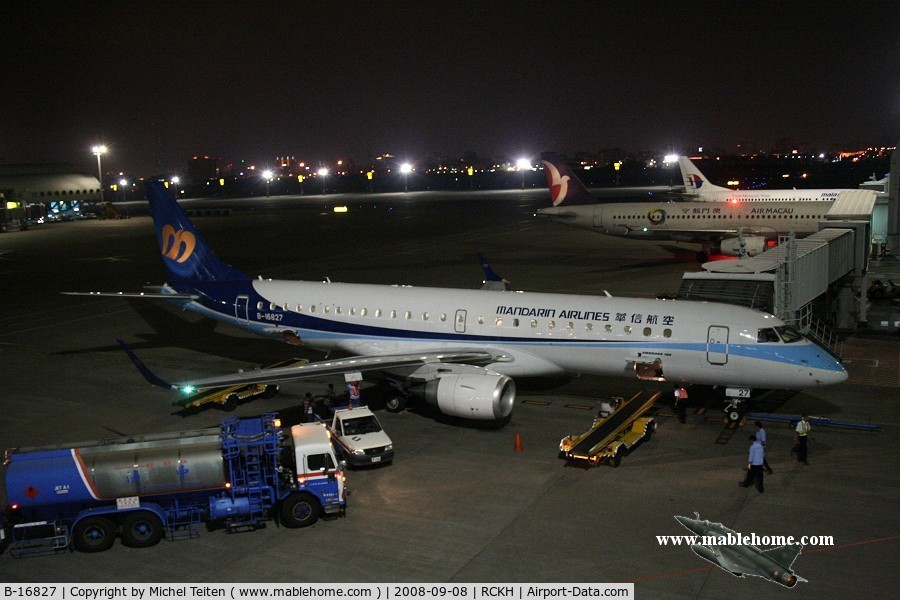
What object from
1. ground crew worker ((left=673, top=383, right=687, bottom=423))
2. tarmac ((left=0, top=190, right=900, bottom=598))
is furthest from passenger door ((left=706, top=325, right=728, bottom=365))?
tarmac ((left=0, top=190, right=900, bottom=598))

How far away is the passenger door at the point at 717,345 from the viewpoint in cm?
2355

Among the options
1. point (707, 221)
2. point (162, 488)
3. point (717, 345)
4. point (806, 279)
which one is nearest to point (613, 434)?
point (717, 345)

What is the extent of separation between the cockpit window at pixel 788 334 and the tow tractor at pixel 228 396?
55.2ft

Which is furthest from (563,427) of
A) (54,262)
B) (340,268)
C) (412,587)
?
(54,262)

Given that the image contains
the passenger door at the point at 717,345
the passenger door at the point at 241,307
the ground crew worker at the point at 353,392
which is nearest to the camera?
the passenger door at the point at 717,345

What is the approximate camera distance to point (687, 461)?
21359 millimetres

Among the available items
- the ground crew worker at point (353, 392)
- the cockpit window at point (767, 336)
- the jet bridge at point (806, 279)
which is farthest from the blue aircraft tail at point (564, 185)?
the ground crew worker at point (353, 392)

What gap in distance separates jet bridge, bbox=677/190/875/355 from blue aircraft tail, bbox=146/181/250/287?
18.8m

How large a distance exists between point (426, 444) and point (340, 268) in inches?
1621

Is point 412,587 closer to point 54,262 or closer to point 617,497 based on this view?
point 617,497

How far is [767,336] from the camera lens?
76.7 ft

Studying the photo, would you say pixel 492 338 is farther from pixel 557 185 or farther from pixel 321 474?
pixel 557 185

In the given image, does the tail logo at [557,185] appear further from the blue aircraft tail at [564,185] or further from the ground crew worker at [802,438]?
the ground crew worker at [802,438]

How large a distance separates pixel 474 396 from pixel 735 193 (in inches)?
2323
